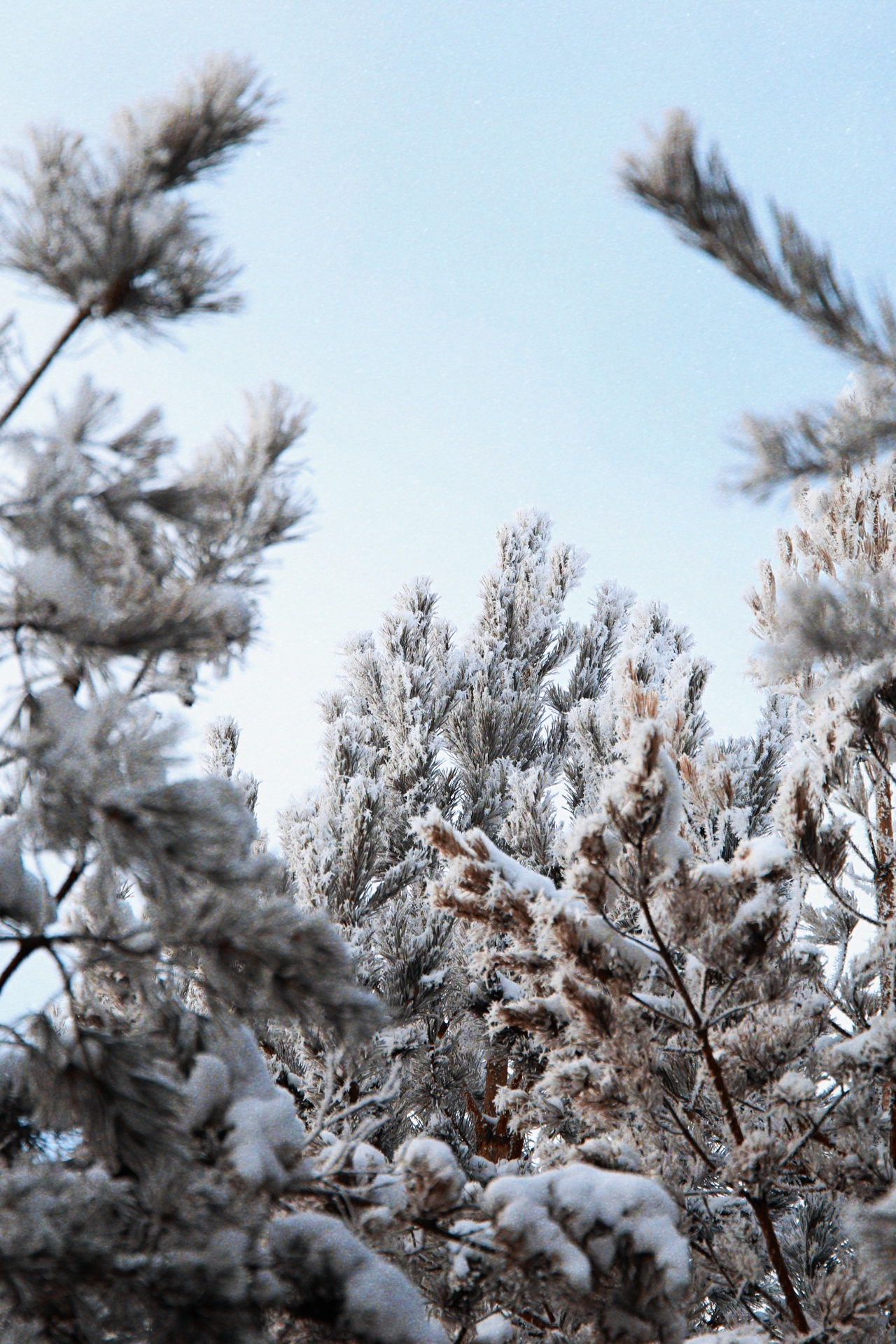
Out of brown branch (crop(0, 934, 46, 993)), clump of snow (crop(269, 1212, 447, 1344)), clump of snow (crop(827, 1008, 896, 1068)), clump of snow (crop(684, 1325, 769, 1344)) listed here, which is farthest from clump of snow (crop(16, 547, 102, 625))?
clump of snow (crop(827, 1008, 896, 1068))

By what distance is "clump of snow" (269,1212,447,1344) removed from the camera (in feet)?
5.11

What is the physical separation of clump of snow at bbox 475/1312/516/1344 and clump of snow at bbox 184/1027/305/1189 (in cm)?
100

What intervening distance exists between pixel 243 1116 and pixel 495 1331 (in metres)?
1.27

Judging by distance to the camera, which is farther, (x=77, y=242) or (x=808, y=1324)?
(x=808, y=1324)

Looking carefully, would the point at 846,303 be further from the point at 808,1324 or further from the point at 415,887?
the point at 415,887

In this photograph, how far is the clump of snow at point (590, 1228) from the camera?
1.72m

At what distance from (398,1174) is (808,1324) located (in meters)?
1.49

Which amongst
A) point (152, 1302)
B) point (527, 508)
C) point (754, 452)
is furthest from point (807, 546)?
point (527, 508)

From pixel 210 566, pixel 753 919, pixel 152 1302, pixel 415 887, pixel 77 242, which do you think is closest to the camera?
pixel 152 1302

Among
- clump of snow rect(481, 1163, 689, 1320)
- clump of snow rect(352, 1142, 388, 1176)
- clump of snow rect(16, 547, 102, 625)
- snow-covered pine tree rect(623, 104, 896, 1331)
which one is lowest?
clump of snow rect(352, 1142, 388, 1176)

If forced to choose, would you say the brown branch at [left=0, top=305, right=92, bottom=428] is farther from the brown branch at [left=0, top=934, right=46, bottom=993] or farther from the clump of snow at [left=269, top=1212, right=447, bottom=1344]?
the clump of snow at [left=269, top=1212, right=447, bottom=1344]

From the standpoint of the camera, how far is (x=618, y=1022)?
8.14ft

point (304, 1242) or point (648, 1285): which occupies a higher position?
point (648, 1285)

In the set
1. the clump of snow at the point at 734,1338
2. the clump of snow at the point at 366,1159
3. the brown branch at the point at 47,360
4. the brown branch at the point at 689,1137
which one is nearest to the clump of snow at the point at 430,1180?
the clump of snow at the point at 366,1159
